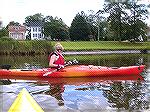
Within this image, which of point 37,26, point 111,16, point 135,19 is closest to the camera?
point 111,16

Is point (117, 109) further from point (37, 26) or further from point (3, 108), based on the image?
point (37, 26)

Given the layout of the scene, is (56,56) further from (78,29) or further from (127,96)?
(127,96)

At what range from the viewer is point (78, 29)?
223 inches

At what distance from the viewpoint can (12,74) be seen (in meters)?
7.09

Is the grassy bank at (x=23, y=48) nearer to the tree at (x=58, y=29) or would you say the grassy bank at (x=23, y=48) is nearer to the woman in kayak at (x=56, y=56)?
the woman in kayak at (x=56, y=56)

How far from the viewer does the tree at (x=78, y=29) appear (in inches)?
233

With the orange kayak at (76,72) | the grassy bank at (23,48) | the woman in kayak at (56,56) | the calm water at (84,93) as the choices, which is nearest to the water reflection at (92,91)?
the calm water at (84,93)

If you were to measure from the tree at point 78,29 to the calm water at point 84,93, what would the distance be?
93 centimetres

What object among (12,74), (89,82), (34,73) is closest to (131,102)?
(89,82)

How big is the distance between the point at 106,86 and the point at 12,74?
234 cm

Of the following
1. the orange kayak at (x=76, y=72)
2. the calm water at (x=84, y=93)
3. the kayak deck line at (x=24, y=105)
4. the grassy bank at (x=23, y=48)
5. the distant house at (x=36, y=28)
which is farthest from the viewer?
the grassy bank at (x=23, y=48)

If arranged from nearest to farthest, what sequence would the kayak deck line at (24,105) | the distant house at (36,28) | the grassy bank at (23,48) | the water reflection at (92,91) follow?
1. the kayak deck line at (24,105)
2. the water reflection at (92,91)
3. the distant house at (36,28)
4. the grassy bank at (23,48)

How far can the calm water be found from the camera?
394 centimetres

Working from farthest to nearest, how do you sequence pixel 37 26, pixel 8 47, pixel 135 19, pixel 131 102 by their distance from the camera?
1. pixel 8 47
2. pixel 37 26
3. pixel 135 19
4. pixel 131 102
